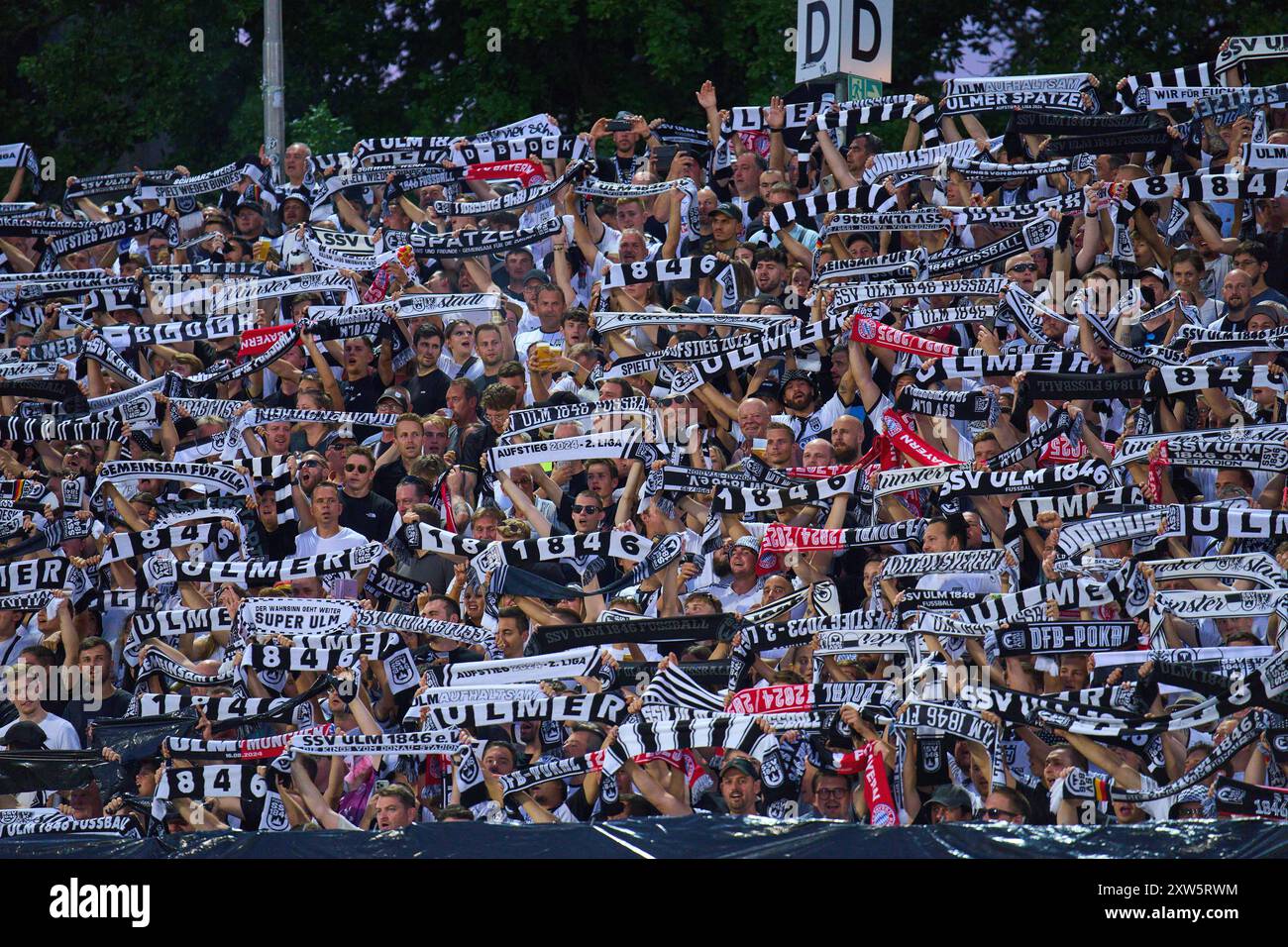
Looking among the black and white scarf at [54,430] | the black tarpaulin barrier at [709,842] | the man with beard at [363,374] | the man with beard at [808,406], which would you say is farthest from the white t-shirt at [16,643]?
the man with beard at [808,406]

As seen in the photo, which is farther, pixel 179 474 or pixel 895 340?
pixel 179 474

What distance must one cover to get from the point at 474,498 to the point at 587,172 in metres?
3.32

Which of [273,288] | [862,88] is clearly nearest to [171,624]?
[273,288]

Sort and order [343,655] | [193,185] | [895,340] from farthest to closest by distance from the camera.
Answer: [193,185]
[895,340]
[343,655]

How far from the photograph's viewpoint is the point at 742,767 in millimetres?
11883

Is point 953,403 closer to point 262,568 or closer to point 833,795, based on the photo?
point 833,795

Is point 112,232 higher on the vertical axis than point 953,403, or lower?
higher

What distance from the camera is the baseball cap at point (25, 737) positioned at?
44.0ft

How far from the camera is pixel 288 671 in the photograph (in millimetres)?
13672

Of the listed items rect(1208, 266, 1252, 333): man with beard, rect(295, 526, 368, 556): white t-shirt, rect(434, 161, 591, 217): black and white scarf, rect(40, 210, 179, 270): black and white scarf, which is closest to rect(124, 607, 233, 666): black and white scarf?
rect(295, 526, 368, 556): white t-shirt

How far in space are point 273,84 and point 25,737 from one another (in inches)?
378

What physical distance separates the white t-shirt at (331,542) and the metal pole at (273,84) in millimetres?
7006
